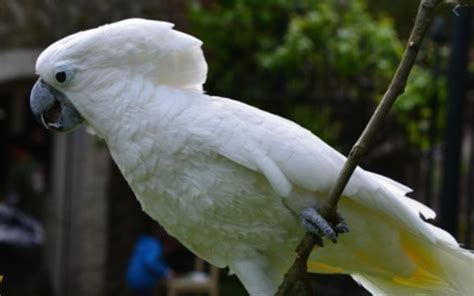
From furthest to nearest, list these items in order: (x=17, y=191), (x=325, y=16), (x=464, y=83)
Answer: (x=17, y=191) → (x=325, y=16) → (x=464, y=83)

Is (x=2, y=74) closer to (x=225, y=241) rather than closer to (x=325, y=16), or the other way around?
(x=325, y=16)

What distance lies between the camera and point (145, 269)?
5730mm

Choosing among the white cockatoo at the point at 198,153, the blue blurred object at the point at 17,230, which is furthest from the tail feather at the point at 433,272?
the blue blurred object at the point at 17,230

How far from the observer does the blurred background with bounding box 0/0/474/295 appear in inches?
186

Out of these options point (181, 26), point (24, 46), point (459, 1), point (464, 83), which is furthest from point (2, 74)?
point (459, 1)

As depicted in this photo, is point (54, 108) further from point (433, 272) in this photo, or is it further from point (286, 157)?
point (433, 272)

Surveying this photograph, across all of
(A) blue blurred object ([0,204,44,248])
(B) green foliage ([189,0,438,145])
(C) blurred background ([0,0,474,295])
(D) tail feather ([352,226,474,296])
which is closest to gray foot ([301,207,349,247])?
(D) tail feather ([352,226,474,296])

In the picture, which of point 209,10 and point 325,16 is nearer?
point 325,16

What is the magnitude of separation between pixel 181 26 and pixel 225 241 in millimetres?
4713

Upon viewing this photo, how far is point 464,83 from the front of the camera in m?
4.22

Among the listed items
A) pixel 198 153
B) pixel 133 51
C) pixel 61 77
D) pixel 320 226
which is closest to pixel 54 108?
pixel 61 77

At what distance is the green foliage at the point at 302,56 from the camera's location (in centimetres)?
528

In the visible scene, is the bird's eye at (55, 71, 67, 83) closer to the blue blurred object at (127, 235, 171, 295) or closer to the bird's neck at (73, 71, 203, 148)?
the bird's neck at (73, 71, 203, 148)

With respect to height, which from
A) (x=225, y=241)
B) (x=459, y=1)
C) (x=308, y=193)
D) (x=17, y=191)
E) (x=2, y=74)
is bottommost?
(x=17, y=191)
